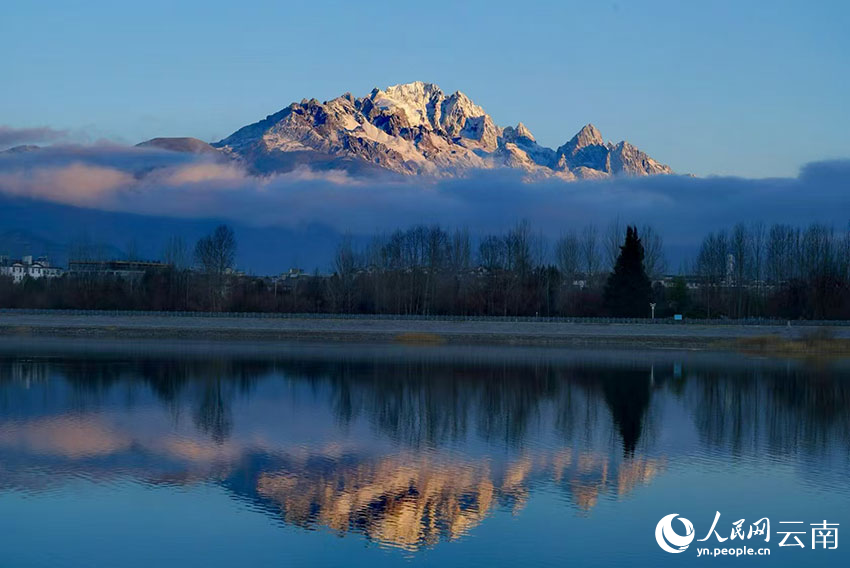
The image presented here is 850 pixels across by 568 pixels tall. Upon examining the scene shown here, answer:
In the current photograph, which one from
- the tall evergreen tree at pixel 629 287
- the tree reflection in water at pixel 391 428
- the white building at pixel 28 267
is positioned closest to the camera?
the tree reflection in water at pixel 391 428

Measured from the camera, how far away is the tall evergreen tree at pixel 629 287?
56.4 meters

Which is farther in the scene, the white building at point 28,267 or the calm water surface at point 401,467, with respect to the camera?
the white building at point 28,267

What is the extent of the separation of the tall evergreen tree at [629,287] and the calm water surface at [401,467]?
25.2 meters

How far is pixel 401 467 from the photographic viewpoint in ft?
51.7

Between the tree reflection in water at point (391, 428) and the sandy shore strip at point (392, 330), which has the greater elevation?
the sandy shore strip at point (392, 330)

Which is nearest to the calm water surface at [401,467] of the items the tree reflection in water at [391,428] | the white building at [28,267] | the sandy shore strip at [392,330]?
the tree reflection in water at [391,428]

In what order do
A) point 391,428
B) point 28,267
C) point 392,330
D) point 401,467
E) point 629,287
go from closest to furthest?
point 401,467 → point 391,428 → point 392,330 → point 629,287 → point 28,267

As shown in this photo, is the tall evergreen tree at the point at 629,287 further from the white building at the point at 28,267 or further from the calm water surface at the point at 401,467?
the white building at the point at 28,267

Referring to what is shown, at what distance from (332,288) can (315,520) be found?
55.8 meters

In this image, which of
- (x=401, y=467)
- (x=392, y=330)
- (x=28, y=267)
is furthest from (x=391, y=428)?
(x=28, y=267)

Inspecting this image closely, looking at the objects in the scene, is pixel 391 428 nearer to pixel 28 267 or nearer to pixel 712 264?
pixel 712 264

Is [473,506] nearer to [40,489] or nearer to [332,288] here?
[40,489]

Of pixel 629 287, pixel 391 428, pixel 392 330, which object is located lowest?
pixel 391 428

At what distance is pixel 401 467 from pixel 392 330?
3769 cm
